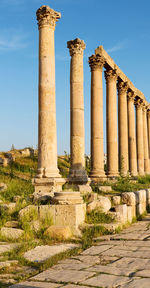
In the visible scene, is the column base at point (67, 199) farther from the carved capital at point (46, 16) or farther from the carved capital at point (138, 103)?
the carved capital at point (138, 103)

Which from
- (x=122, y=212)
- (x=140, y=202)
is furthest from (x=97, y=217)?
(x=140, y=202)

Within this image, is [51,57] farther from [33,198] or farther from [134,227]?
[134,227]

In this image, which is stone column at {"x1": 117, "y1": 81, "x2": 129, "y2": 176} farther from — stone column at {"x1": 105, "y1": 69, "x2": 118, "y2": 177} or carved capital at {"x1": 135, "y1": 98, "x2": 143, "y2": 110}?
carved capital at {"x1": 135, "y1": 98, "x2": 143, "y2": 110}

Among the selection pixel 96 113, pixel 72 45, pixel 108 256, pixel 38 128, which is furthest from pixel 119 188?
pixel 108 256

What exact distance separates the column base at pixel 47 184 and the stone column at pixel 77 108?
3.95m

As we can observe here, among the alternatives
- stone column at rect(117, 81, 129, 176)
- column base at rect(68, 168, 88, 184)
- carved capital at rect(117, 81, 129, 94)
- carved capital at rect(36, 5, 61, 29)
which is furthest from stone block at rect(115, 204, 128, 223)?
carved capital at rect(117, 81, 129, 94)

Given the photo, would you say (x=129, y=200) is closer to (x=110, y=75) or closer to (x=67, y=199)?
(x=67, y=199)

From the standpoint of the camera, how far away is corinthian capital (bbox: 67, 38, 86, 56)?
801 inches

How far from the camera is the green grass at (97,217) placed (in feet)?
36.3

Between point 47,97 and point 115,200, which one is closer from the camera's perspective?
point 115,200

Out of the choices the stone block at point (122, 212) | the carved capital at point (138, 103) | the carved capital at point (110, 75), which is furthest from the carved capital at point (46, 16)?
the carved capital at point (138, 103)

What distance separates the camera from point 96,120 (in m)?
23.5

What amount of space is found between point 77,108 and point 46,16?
580 cm

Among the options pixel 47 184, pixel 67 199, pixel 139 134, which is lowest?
pixel 67 199
